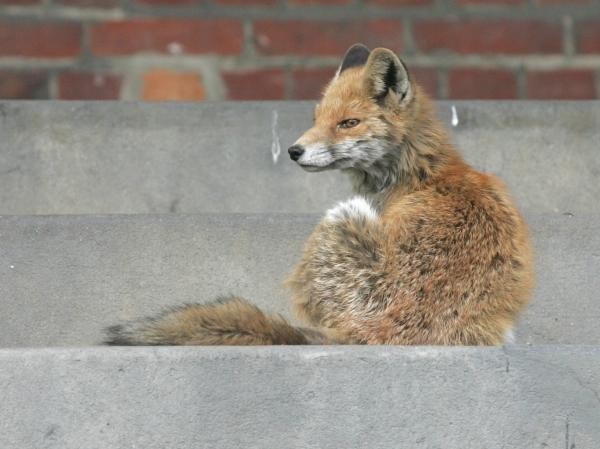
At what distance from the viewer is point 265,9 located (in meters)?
6.01

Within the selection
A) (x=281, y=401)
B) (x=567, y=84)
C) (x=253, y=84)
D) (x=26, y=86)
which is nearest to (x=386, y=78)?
(x=281, y=401)

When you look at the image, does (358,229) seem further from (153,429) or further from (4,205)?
(4,205)

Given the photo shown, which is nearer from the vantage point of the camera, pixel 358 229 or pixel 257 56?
pixel 358 229

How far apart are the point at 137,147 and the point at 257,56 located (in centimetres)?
107

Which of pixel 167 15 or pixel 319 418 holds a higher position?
pixel 167 15

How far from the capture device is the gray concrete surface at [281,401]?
3051 millimetres

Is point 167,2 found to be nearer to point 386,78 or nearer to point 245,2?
point 245,2

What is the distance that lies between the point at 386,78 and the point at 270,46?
1.71 m

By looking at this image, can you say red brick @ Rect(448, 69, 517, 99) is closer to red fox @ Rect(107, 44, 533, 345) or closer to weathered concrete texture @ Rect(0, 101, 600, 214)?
weathered concrete texture @ Rect(0, 101, 600, 214)

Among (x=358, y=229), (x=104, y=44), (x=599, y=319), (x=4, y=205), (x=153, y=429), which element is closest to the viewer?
(x=153, y=429)

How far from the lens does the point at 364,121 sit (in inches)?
170

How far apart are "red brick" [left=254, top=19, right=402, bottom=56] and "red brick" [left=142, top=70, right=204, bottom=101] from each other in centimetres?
35

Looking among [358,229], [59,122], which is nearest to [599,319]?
[358,229]

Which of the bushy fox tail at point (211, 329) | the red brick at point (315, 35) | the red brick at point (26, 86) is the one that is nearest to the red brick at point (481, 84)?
the red brick at point (315, 35)
